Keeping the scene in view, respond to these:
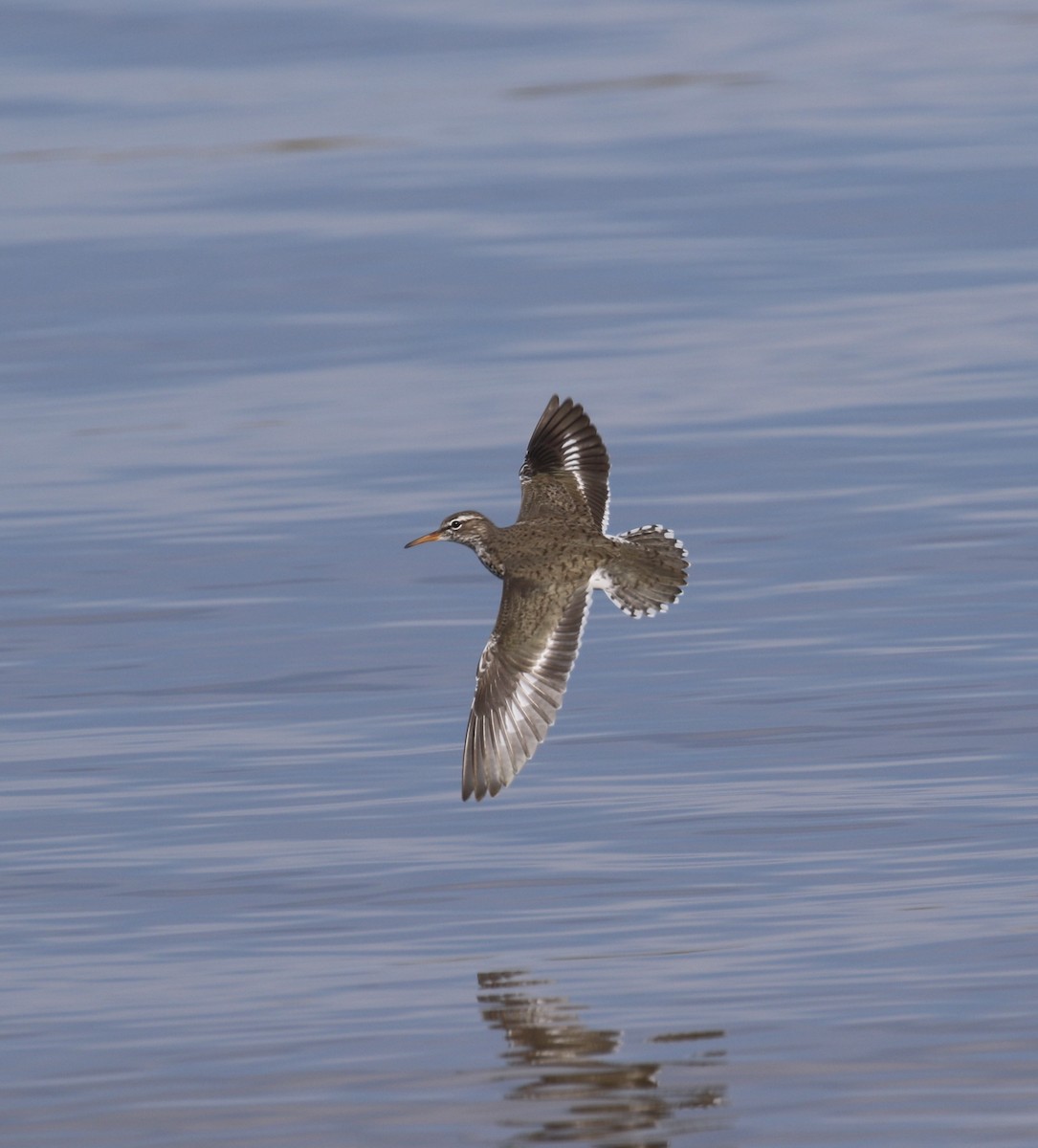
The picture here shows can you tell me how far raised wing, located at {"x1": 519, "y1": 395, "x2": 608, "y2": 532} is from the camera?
10859mm

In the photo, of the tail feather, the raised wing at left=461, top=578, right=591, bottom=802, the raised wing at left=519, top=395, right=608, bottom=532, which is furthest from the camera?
the raised wing at left=519, top=395, right=608, bottom=532

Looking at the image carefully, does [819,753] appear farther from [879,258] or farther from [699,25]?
[699,25]

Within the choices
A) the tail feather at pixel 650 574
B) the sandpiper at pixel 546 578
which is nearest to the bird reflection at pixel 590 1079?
the sandpiper at pixel 546 578

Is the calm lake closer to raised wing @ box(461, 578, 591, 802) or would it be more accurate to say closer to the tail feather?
raised wing @ box(461, 578, 591, 802)

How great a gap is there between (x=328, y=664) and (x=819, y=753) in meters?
2.57

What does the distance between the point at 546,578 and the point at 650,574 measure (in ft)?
1.40

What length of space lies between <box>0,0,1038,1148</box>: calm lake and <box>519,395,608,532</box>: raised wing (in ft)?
2.56

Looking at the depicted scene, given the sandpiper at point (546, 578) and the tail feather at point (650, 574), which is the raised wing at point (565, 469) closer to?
the sandpiper at point (546, 578)

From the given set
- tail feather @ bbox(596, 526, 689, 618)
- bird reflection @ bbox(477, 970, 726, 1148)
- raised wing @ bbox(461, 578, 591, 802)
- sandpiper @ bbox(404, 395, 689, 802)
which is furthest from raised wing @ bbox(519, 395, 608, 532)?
bird reflection @ bbox(477, 970, 726, 1148)

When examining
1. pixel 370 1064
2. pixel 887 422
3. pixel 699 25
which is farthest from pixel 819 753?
pixel 699 25

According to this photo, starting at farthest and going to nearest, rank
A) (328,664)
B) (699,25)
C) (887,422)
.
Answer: (699,25) → (887,422) → (328,664)

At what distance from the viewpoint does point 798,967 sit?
25.1 ft

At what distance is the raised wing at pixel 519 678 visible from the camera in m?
9.13

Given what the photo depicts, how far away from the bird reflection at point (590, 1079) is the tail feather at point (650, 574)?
9.86 feet
